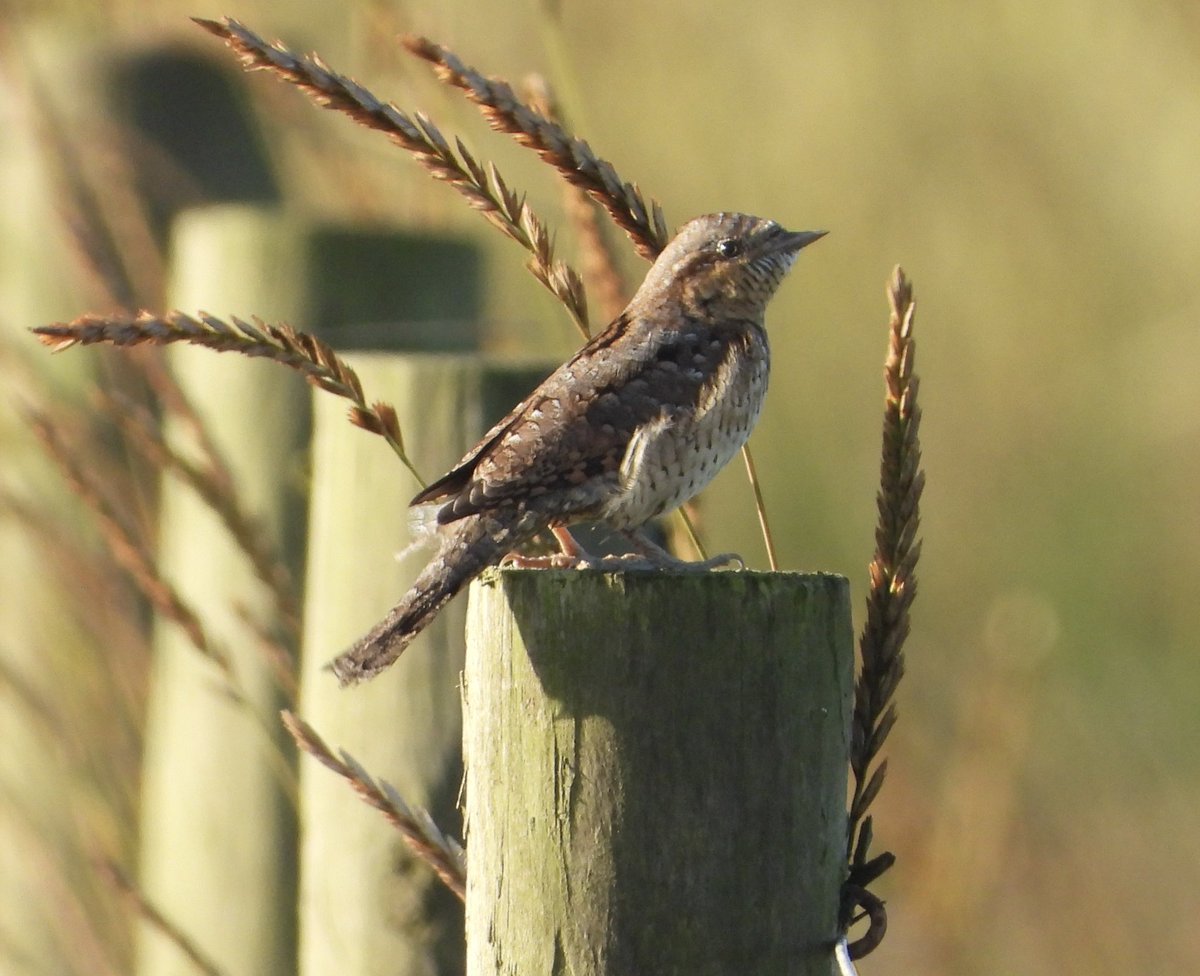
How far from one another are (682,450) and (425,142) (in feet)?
1.97

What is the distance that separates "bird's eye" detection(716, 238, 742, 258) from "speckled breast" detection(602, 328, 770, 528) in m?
0.43

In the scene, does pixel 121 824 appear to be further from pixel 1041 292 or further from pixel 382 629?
pixel 1041 292

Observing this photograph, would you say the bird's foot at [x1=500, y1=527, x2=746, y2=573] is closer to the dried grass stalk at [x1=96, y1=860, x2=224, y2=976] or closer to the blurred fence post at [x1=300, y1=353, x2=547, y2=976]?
the blurred fence post at [x1=300, y1=353, x2=547, y2=976]

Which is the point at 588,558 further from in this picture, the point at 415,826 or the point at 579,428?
the point at 415,826

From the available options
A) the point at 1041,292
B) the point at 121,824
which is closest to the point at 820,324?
the point at 1041,292

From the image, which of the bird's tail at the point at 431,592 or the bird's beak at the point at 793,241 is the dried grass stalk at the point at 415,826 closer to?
the bird's tail at the point at 431,592

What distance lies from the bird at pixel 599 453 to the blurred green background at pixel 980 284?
12.0ft

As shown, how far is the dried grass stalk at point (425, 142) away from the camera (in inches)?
74.7

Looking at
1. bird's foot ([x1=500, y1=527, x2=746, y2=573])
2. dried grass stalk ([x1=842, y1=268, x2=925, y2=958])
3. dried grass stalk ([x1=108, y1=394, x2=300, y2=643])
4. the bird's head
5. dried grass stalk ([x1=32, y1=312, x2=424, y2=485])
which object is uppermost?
the bird's head

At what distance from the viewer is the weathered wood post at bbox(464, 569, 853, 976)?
5.32 feet

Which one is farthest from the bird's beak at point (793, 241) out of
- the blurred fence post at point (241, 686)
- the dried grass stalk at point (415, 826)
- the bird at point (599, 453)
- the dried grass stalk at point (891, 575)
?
the dried grass stalk at point (415, 826)

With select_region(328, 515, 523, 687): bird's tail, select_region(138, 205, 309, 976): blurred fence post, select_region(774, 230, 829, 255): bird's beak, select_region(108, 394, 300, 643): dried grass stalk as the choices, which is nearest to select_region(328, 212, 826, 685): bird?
select_region(328, 515, 523, 687): bird's tail

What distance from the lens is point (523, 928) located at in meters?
1.69

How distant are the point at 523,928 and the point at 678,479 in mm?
798
